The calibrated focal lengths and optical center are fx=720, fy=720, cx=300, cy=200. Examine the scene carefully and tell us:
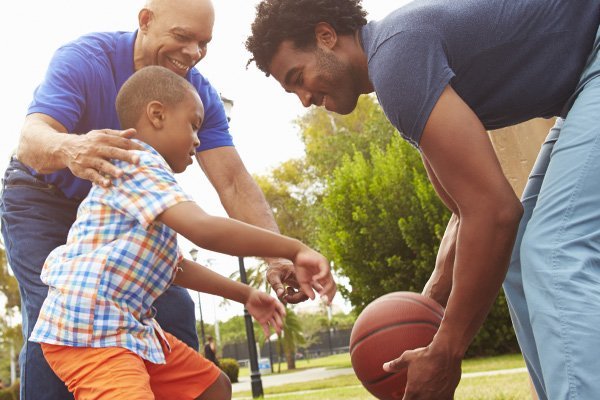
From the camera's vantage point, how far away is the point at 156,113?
315 cm

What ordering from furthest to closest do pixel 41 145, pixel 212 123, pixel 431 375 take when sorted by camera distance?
pixel 212 123 < pixel 41 145 < pixel 431 375

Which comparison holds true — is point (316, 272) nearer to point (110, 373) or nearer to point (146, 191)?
point (146, 191)

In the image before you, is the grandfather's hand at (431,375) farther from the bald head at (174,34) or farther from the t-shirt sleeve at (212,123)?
the bald head at (174,34)

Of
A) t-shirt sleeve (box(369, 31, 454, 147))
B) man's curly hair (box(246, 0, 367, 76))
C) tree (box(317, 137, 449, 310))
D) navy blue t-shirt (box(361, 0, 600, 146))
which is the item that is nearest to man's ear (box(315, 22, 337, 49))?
man's curly hair (box(246, 0, 367, 76))

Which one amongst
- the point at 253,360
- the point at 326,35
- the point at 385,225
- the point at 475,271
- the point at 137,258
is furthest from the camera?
the point at 385,225

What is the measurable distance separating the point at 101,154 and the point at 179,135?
1.34 ft

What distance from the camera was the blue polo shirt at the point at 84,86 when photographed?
11.6 feet

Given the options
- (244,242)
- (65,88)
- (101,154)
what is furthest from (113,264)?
(65,88)

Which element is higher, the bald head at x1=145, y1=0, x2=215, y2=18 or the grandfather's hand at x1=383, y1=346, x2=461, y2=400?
the bald head at x1=145, y1=0, x2=215, y2=18

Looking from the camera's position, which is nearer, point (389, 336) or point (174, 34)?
point (389, 336)


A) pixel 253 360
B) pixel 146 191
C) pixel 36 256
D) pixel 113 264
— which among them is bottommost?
pixel 253 360

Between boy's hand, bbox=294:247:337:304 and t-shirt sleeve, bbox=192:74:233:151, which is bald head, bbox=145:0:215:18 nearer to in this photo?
t-shirt sleeve, bbox=192:74:233:151

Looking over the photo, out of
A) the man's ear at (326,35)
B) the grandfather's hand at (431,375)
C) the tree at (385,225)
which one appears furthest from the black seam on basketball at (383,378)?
the tree at (385,225)

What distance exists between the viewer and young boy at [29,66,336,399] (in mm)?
2770
